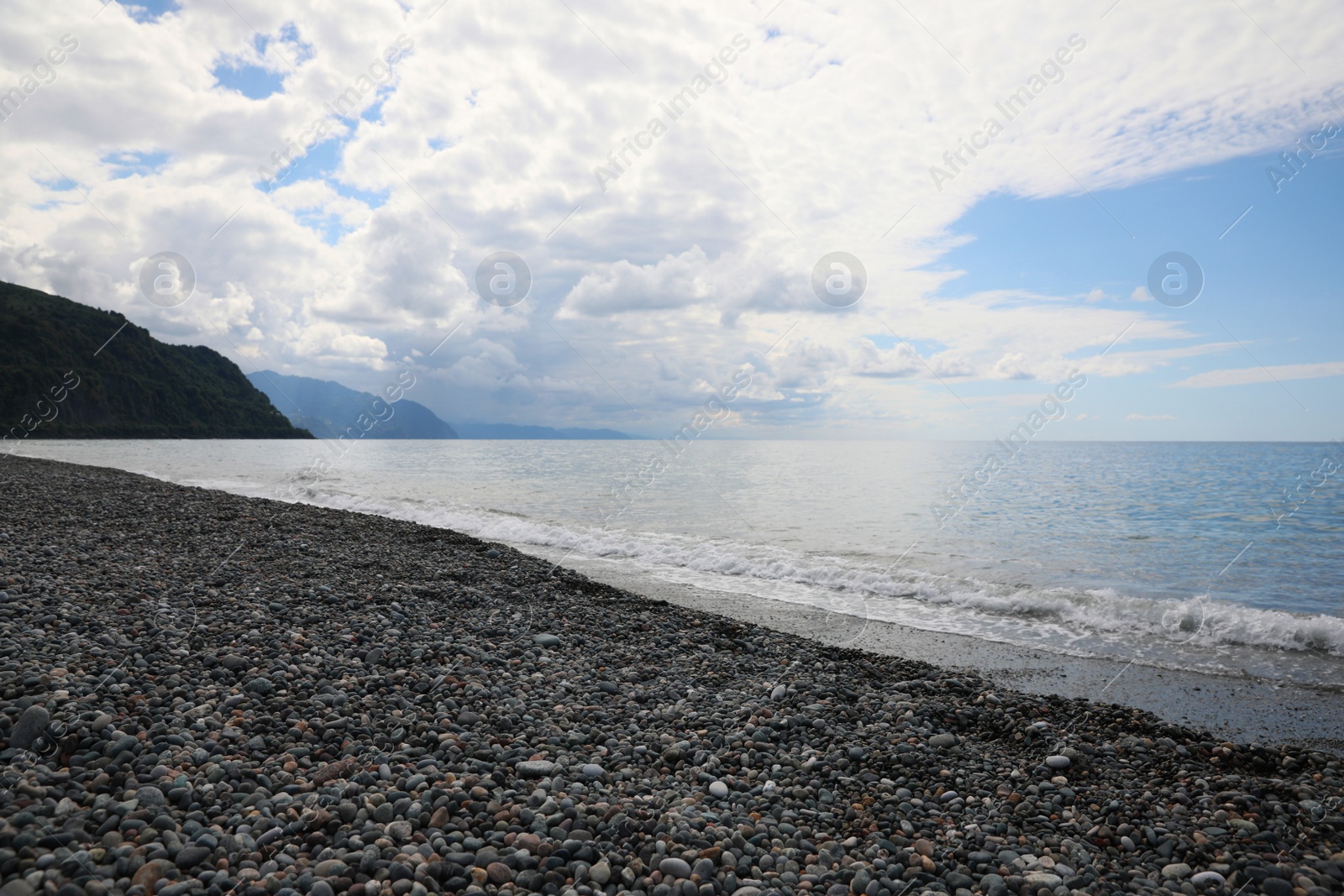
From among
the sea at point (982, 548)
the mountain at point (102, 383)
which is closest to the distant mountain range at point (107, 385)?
the mountain at point (102, 383)

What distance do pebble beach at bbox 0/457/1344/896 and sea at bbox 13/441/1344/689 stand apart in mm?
4587

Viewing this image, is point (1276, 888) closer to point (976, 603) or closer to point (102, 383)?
point (976, 603)

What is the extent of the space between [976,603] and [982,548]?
564cm

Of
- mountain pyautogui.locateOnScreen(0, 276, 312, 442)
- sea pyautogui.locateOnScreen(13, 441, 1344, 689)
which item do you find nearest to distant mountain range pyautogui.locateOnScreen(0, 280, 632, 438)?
mountain pyautogui.locateOnScreen(0, 276, 312, 442)

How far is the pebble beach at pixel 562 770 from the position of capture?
3840mm

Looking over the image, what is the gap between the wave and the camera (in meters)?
10.9

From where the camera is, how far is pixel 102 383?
108562 millimetres

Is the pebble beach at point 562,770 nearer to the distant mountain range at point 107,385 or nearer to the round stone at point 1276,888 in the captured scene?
the round stone at point 1276,888

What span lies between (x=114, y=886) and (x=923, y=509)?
86.4 feet

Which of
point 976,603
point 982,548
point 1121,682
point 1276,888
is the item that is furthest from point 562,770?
point 982,548

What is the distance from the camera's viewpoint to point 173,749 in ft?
15.4

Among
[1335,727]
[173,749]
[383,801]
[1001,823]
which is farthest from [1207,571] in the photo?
[173,749]

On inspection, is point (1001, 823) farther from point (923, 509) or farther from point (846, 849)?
point (923, 509)

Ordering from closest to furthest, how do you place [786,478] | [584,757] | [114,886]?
[114,886] < [584,757] < [786,478]
